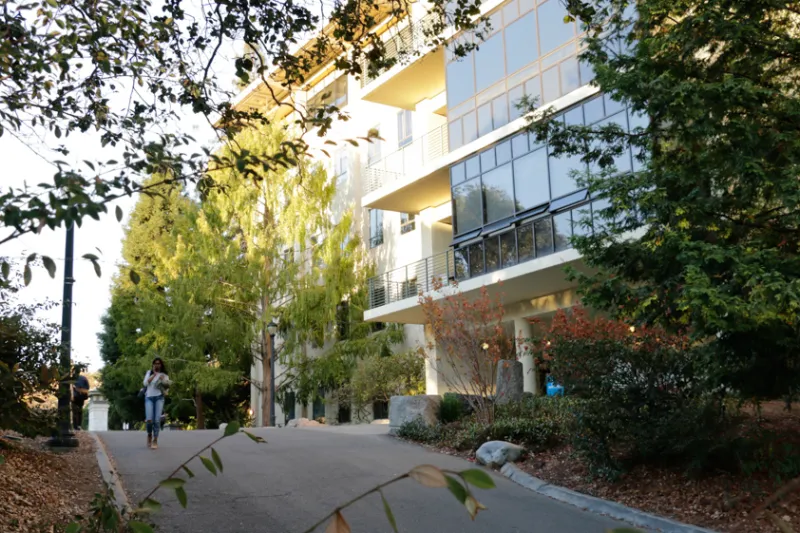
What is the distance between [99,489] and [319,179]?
21619 mm

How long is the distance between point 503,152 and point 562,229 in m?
3.28

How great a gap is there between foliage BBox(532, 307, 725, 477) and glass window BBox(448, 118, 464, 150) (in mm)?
14527

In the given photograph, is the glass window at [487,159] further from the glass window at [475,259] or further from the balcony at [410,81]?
the balcony at [410,81]

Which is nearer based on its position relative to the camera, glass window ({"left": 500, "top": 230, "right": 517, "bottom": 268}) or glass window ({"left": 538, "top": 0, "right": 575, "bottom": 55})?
glass window ({"left": 538, "top": 0, "right": 575, "bottom": 55})

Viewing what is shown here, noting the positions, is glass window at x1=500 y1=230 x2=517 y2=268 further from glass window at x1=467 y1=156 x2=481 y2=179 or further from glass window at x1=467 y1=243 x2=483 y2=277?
glass window at x1=467 y1=156 x2=481 y2=179

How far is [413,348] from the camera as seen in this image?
30625mm

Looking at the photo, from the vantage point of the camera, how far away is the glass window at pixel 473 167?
82.7ft

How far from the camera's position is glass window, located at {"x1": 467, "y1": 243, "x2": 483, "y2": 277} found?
2517 centimetres

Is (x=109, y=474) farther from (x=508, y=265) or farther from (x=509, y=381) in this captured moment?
(x=508, y=265)

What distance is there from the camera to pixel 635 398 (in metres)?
→ 11.8

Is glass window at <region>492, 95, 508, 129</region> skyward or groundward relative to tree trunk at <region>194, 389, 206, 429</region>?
skyward

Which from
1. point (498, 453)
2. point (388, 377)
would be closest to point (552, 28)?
point (388, 377)

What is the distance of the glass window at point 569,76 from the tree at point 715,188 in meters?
11.0

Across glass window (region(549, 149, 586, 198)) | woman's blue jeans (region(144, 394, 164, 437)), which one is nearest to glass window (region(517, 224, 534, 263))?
glass window (region(549, 149, 586, 198))
